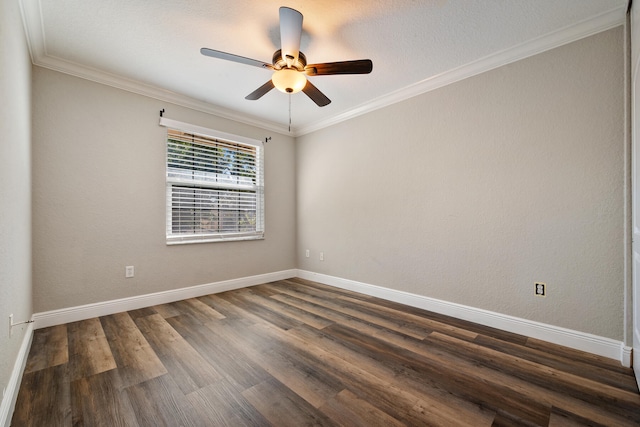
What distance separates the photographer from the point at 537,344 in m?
2.17

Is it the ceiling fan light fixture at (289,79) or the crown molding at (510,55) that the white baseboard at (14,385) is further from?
the crown molding at (510,55)

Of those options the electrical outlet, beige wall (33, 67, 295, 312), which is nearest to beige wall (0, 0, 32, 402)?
beige wall (33, 67, 295, 312)

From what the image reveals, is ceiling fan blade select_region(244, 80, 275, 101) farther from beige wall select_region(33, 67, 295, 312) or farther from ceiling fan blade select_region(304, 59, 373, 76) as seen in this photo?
beige wall select_region(33, 67, 295, 312)

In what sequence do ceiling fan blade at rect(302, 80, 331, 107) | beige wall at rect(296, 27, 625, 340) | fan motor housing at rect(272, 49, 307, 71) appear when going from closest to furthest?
beige wall at rect(296, 27, 625, 340) < fan motor housing at rect(272, 49, 307, 71) < ceiling fan blade at rect(302, 80, 331, 107)

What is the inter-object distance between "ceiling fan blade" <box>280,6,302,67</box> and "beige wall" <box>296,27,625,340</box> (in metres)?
1.67

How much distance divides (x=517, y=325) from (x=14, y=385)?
11.7 ft

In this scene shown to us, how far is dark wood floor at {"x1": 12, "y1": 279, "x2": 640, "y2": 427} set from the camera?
54.4 inches

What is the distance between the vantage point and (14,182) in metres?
1.71

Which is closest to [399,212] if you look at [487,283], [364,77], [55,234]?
[487,283]

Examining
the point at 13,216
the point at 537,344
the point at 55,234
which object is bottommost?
the point at 537,344

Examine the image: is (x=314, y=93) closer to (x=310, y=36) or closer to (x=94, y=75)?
(x=310, y=36)

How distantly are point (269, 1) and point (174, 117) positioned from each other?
6.73ft

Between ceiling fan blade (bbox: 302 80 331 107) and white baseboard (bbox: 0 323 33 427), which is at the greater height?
ceiling fan blade (bbox: 302 80 331 107)

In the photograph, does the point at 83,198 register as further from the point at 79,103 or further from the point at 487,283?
the point at 487,283
